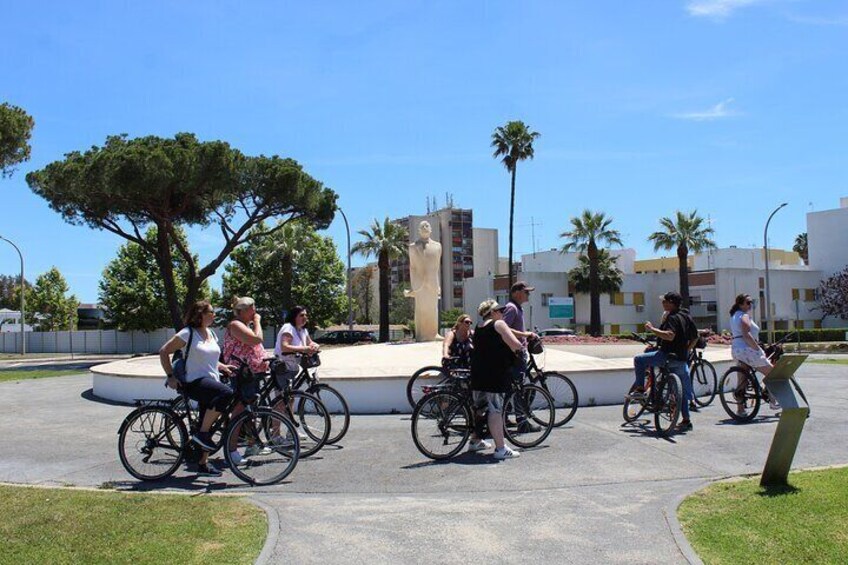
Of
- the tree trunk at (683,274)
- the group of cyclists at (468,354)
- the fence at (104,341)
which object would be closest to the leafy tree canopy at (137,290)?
the fence at (104,341)

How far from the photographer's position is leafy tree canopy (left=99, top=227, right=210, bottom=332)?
182 ft

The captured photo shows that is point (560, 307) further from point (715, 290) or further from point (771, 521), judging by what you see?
point (771, 521)

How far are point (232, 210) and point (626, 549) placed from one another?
3449 cm

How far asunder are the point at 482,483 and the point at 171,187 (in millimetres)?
30348

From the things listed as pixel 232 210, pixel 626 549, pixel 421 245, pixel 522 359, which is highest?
pixel 232 210

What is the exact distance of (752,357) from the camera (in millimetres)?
10383

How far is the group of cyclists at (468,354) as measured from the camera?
7.13 metres

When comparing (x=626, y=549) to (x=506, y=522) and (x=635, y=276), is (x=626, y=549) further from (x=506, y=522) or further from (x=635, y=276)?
(x=635, y=276)

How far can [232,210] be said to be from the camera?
3731 cm

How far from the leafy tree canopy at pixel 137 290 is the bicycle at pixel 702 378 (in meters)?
46.4

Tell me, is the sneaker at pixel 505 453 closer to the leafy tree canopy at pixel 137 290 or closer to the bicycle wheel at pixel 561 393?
the bicycle wheel at pixel 561 393

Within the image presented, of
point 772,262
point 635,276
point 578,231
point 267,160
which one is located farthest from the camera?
point 772,262

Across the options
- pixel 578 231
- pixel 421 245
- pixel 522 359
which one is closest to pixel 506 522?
pixel 522 359

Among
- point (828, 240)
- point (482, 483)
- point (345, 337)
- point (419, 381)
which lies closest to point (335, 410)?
point (419, 381)
